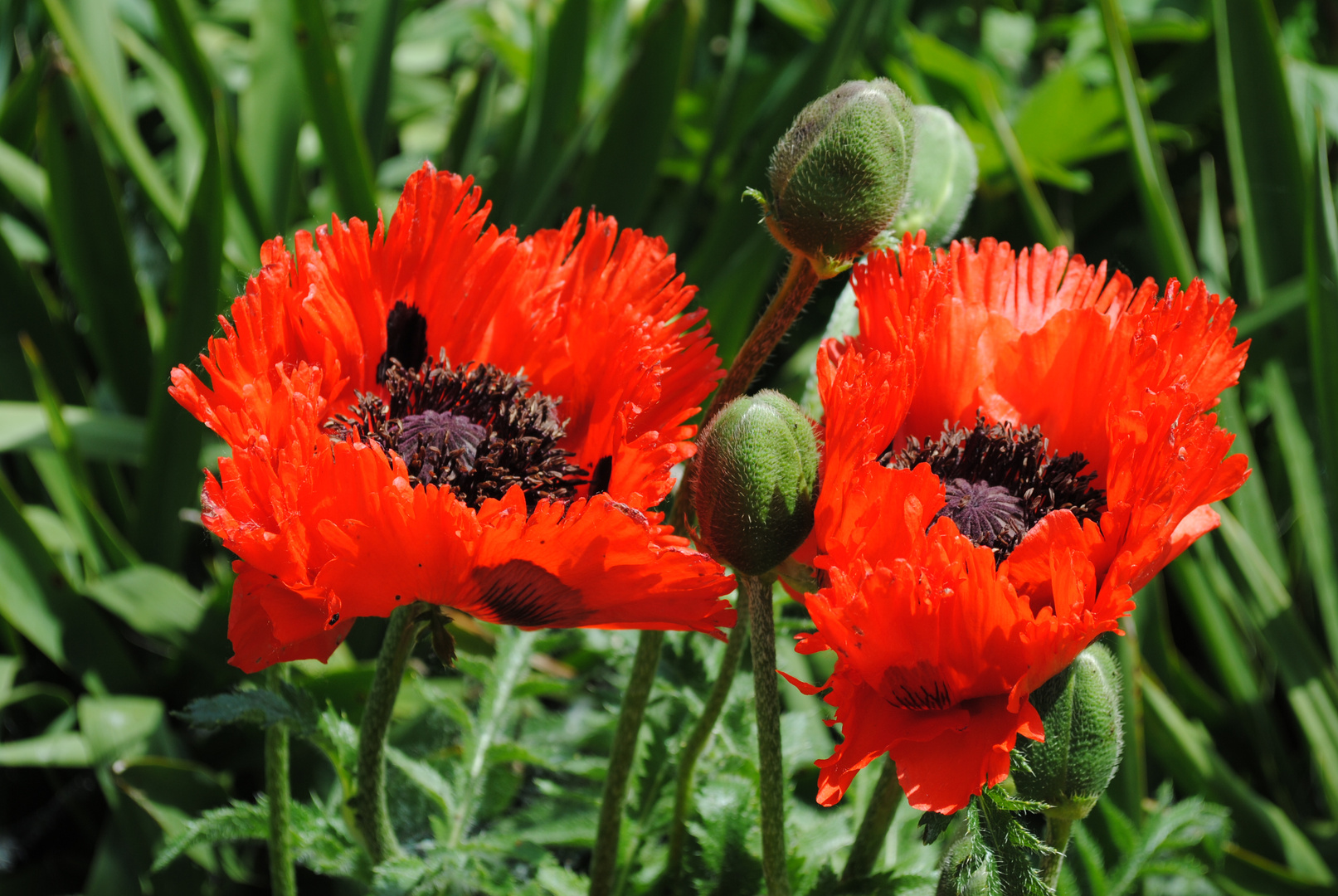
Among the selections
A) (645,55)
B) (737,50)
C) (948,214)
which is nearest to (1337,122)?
(737,50)

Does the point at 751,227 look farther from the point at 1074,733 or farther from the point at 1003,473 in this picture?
the point at 1074,733

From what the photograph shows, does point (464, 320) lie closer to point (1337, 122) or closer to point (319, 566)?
point (319, 566)

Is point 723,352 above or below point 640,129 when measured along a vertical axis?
below

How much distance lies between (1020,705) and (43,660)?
1697 millimetres

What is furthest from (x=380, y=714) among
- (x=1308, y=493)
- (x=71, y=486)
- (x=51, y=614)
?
(x=1308, y=493)

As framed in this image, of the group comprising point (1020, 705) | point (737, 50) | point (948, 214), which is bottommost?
point (1020, 705)

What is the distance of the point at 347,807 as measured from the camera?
0.85m

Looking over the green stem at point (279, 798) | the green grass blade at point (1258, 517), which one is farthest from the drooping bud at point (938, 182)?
the green grass blade at point (1258, 517)

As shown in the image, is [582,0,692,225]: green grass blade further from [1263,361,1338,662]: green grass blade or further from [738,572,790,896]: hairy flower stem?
[738,572,790,896]: hairy flower stem

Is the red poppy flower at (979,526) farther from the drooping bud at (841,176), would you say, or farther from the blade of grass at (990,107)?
the blade of grass at (990,107)

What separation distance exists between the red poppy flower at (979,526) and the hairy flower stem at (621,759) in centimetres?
18

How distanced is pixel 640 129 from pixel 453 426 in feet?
4.02

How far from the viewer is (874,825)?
2.72 ft

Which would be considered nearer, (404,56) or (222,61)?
(222,61)
